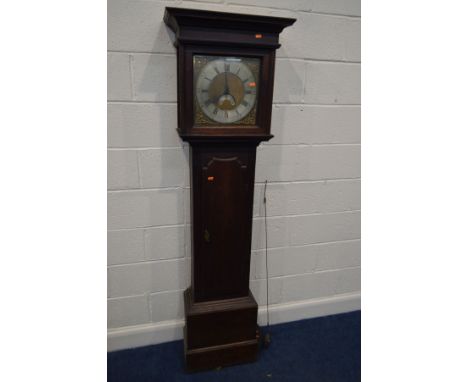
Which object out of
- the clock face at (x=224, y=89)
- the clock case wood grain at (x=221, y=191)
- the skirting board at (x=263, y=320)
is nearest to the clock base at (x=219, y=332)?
the clock case wood grain at (x=221, y=191)

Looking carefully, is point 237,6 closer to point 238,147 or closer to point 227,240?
point 238,147

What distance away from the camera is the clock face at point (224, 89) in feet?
4.18

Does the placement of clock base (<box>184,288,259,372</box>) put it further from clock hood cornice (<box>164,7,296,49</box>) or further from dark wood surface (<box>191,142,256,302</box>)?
clock hood cornice (<box>164,7,296,49</box>)

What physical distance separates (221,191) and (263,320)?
95cm

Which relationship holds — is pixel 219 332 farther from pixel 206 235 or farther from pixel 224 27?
pixel 224 27

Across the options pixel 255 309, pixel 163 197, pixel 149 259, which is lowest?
pixel 255 309

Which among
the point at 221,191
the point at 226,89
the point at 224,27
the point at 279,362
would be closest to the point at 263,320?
the point at 279,362

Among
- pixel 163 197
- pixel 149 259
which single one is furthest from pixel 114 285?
pixel 163 197

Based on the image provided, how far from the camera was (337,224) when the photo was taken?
1948 mm

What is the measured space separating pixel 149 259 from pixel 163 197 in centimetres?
34

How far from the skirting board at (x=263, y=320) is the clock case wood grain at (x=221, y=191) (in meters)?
0.22

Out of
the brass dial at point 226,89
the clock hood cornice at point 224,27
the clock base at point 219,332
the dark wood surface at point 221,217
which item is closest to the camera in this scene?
the clock hood cornice at point 224,27

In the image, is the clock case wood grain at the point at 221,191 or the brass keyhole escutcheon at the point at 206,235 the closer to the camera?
the clock case wood grain at the point at 221,191

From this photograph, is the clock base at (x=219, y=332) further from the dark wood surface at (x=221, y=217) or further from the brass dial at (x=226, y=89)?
the brass dial at (x=226, y=89)
